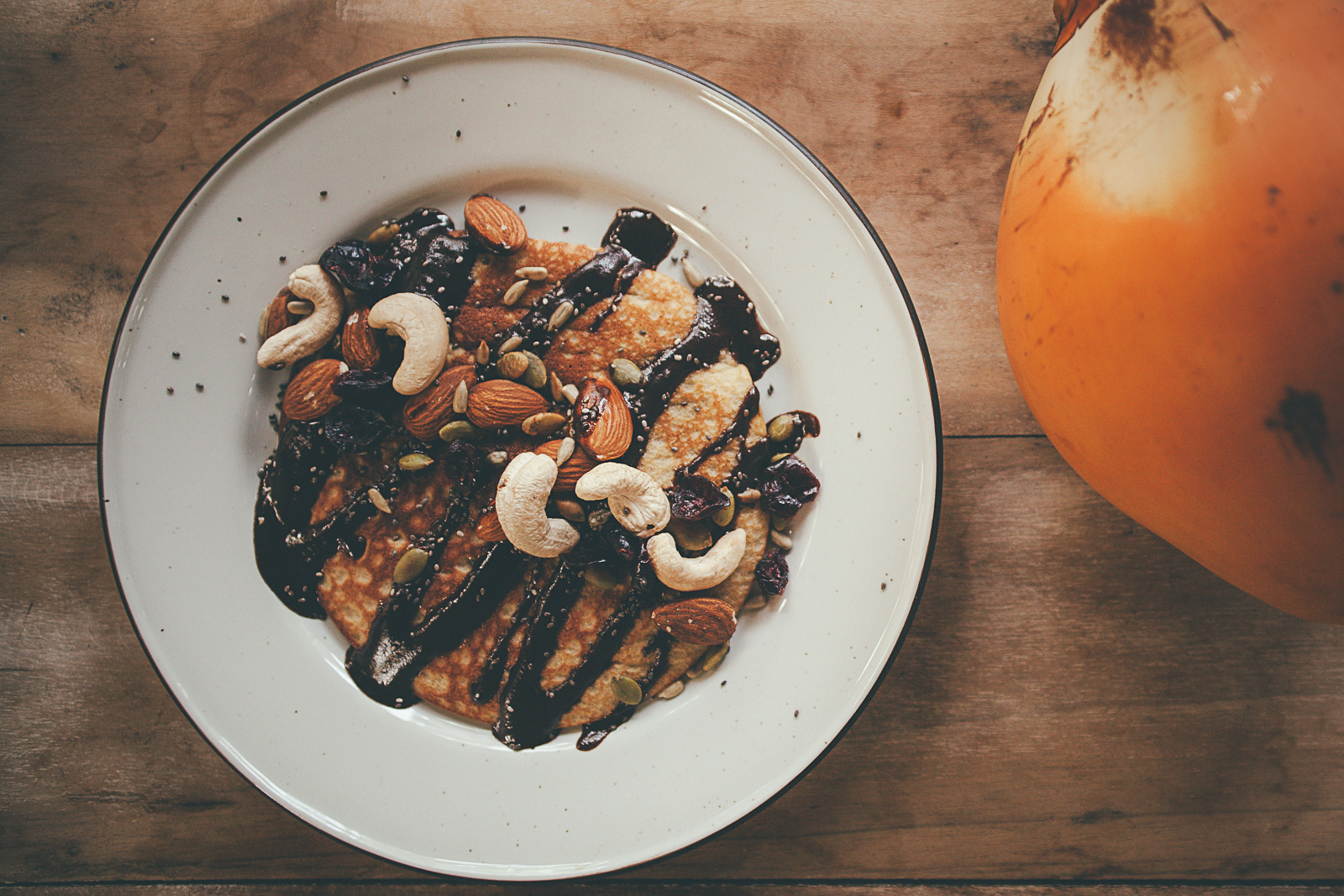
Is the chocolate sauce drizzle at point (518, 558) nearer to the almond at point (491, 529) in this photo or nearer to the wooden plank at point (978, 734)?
the almond at point (491, 529)

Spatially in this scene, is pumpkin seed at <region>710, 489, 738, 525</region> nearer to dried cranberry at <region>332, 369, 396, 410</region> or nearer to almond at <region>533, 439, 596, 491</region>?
almond at <region>533, 439, 596, 491</region>

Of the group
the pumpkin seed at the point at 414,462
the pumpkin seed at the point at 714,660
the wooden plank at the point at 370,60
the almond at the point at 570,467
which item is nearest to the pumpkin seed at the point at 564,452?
the almond at the point at 570,467

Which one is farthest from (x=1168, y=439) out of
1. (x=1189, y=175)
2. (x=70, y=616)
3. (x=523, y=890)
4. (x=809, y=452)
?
(x=70, y=616)

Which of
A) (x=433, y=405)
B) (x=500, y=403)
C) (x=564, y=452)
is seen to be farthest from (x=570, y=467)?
(x=433, y=405)

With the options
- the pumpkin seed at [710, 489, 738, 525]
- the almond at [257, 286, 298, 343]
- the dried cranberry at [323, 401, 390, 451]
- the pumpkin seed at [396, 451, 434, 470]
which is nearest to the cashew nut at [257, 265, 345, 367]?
the almond at [257, 286, 298, 343]

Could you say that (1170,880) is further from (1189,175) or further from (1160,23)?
(1160,23)

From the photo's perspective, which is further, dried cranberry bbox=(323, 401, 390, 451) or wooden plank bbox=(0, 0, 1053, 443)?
wooden plank bbox=(0, 0, 1053, 443)

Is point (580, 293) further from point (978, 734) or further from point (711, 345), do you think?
point (978, 734)
